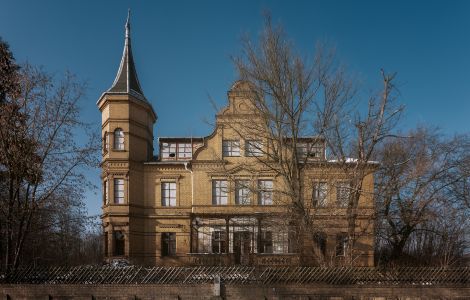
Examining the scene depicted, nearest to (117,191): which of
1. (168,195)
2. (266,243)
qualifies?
(168,195)

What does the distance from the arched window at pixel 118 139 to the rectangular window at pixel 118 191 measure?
255 centimetres

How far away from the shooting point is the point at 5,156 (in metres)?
16.8

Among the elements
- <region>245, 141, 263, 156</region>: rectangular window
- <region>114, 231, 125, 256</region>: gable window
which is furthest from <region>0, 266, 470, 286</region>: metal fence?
<region>114, 231, 125, 256</region>: gable window

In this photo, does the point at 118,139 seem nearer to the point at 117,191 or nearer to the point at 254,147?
the point at 117,191

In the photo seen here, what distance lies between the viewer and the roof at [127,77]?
35.2 m

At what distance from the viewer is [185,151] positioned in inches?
1432

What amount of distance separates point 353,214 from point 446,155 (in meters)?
15.3

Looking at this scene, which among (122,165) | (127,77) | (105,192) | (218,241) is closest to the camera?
(218,241)

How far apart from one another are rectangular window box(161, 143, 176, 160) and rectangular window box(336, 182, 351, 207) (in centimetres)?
1883

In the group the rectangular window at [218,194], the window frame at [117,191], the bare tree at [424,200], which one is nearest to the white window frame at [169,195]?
the window frame at [117,191]

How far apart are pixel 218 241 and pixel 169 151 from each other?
8.50 meters

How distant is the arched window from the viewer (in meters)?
34.2

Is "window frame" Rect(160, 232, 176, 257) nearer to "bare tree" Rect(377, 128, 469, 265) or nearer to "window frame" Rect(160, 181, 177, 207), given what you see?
"window frame" Rect(160, 181, 177, 207)

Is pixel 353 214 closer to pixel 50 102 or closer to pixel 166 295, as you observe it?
pixel 166 295
